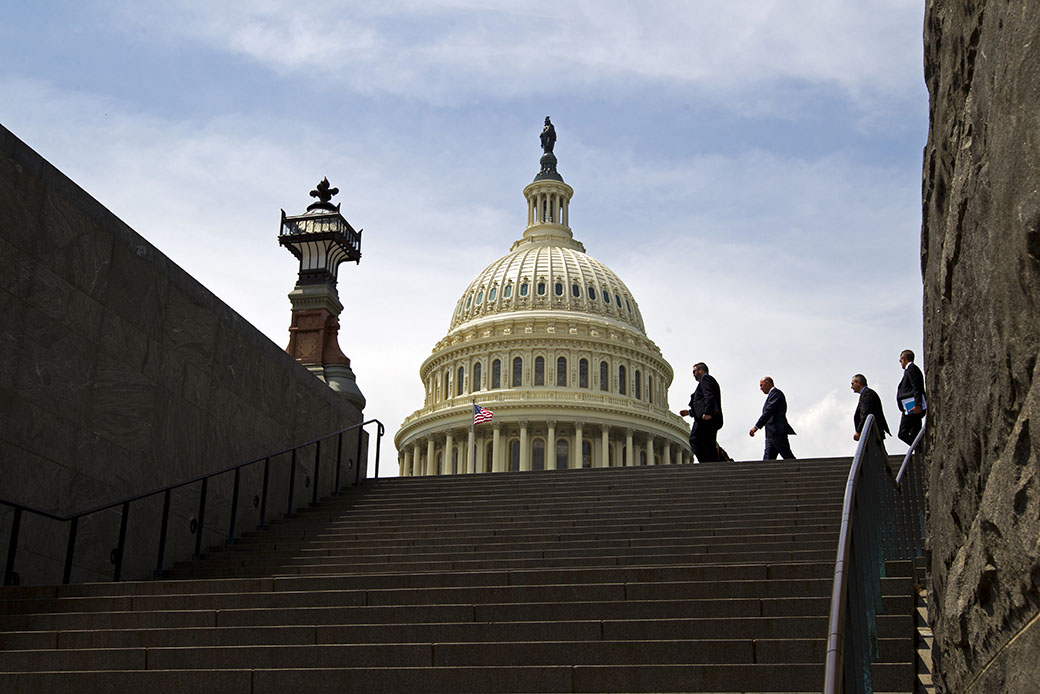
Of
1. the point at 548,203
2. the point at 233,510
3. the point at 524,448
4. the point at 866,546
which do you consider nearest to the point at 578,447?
the point at 524,448

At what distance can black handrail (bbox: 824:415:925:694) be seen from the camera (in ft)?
15.0

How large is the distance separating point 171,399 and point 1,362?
2642mm

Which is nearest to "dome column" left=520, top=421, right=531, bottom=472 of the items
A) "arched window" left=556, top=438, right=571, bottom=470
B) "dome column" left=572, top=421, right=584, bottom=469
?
"arched window" left=556, top=438, right=571, bottom=470

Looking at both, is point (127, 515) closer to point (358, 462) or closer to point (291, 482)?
point (291, 482)

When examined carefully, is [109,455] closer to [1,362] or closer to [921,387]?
[1,362]

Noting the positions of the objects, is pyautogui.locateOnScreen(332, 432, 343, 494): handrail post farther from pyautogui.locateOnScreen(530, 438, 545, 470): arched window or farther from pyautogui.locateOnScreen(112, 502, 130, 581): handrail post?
pyautogui.locateOnScreen(530, 438, 545, 470): arched window

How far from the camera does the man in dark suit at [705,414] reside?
16500 millimetres

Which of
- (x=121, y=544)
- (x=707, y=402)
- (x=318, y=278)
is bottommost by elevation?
(x=121, y=544)

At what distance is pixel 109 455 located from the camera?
455 inches

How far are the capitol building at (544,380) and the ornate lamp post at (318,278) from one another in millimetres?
48336

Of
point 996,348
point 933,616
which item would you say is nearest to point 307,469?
point 933,616

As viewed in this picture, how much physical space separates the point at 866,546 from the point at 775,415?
939cm

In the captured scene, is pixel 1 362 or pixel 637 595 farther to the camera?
pixel 1 362

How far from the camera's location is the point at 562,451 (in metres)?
80.2
